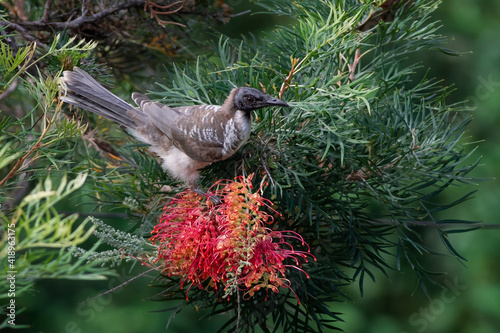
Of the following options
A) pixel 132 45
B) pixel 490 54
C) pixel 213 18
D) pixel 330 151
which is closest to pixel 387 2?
pixel 330 151

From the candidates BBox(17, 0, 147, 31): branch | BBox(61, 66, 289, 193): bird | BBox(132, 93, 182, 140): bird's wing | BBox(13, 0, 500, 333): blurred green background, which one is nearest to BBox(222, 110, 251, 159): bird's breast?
BBox(61, 66, 289, 193): bird

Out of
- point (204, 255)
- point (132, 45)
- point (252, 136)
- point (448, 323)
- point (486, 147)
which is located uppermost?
point (132, 45)

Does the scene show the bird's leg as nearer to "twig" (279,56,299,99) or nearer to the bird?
the bird

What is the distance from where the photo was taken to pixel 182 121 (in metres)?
0.90

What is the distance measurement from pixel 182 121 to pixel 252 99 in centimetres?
Result: 23

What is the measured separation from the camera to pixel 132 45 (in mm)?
1069

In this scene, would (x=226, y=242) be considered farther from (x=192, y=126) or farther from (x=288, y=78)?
(x=192, y=126)

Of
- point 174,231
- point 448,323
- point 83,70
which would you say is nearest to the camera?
point 174,231

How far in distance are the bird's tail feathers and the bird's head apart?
237 mm

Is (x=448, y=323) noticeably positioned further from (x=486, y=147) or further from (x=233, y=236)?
(x=233, y=236)

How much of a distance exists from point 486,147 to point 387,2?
59.5 inches

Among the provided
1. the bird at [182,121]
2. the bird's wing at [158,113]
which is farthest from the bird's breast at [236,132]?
the bird's wing at [158,113]

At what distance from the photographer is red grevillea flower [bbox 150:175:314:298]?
61 cm

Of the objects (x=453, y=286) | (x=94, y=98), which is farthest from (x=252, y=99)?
(x=453, y=286)
